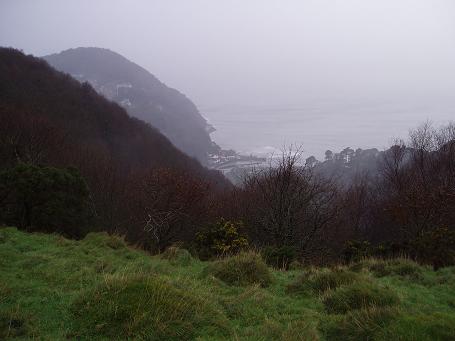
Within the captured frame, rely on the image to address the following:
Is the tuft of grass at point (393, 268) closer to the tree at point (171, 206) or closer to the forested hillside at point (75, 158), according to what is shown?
the forested hillside at point (75, 158)

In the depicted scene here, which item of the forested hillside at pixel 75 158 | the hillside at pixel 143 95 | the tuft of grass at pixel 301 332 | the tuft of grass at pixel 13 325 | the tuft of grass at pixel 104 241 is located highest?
the hillside at pixel 143 95

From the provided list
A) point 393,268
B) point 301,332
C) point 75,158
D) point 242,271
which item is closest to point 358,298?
point 301,332

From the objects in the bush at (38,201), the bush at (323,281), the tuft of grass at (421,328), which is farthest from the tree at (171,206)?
the tuft of grass at (421,328)

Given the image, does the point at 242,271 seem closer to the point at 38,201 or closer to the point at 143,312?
the point at 143,312

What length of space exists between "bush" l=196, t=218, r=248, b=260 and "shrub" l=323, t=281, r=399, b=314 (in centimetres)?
701

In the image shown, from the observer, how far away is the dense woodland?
14.0 meters

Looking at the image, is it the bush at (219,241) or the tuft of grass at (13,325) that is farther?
the bush at (219,241)

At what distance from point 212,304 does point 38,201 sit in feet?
38.8

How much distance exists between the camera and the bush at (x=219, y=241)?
1305cm

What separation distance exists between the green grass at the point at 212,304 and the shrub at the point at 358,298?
0.01 m

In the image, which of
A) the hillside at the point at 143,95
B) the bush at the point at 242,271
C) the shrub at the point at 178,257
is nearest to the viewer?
the bush at the point at 242,271

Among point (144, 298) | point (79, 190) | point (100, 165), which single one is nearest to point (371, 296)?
point (144, 298)

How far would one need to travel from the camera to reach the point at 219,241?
45.2ft

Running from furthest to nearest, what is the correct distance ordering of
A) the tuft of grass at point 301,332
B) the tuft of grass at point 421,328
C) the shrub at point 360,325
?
the shrub at point 360,325 < the tuft of grass at point 301,332 < the tuft of grass at point 421,328
